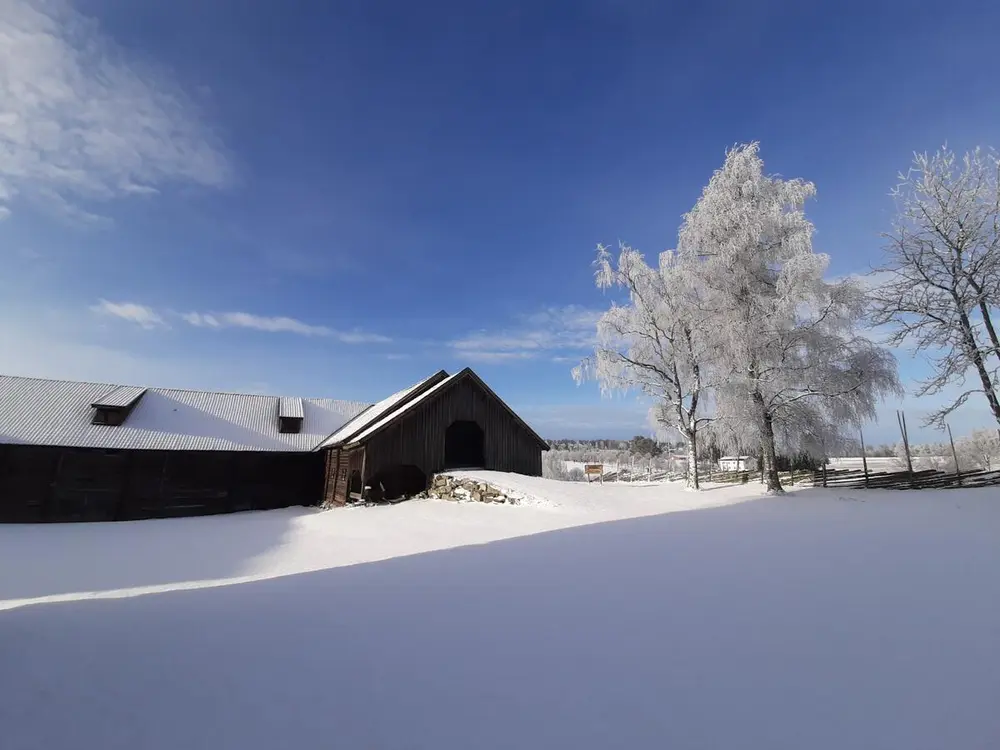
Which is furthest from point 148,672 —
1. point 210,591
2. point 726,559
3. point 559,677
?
point 726,559

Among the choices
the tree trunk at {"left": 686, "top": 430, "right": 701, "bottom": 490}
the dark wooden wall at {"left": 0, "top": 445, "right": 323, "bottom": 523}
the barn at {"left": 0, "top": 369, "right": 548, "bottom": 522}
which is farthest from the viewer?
the dark wooden wall at {"left": 0, "top": 445, "right": 323, "bottom": 523}

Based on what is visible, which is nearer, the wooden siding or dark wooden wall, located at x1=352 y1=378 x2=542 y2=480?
dark wooden wall, located at x1=352 y1=378 x2=542 y2=480

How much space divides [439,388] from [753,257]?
13502mm

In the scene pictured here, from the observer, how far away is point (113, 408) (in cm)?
2186

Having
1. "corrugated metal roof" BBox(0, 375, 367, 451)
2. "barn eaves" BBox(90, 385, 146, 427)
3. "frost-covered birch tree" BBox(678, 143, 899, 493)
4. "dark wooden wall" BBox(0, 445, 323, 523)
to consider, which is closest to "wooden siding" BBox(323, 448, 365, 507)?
"dark wooden wall" BBox(0, 445, 323, 523)

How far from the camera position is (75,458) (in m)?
20.3

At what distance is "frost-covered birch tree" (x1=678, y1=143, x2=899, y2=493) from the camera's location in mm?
16328

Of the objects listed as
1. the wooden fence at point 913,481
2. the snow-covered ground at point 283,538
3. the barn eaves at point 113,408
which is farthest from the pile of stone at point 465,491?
the barn eaves at point 113,408

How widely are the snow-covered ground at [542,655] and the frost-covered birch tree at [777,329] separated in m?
9.93

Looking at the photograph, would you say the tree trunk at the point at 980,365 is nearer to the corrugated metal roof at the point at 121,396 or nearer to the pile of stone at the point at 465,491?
the pile of stone at the point at 465,491

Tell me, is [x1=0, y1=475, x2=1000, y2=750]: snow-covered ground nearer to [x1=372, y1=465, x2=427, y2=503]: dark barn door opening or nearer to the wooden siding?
the wooden siding

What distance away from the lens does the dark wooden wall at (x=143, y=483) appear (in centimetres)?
1956

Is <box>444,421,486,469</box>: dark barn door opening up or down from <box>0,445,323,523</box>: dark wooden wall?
up

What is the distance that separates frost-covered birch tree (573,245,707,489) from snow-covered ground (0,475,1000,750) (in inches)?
484
